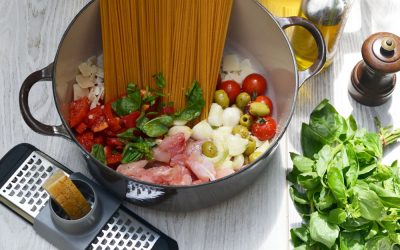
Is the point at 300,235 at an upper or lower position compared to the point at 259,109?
lower

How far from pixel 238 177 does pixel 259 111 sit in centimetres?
17

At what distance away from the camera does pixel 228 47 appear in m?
1.26

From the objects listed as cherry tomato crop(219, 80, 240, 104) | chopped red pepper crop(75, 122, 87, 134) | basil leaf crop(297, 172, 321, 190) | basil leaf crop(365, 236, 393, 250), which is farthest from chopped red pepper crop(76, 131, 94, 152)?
basil leaf crop(365, 236, 393, 250)

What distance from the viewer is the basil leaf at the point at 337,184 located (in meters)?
1.01

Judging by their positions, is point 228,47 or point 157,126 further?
point 228,47

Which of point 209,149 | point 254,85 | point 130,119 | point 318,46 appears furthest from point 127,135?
point 318,46

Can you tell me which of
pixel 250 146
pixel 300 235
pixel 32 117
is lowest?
pixel 300 235

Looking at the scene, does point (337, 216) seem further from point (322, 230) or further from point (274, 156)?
point (274, 156)

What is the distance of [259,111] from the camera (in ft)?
3.77

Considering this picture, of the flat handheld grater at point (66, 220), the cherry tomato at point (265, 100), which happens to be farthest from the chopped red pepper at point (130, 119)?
the cherry tomato at point (265, 100)

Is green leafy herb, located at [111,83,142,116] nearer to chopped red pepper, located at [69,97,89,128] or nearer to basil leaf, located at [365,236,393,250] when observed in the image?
chopped red pepper, located at [69,97,89,128]

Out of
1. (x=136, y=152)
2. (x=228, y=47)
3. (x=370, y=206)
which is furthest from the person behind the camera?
(x=228, y=47)

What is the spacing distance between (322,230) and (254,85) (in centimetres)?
31

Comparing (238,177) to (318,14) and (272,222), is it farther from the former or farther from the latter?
(318,14)
